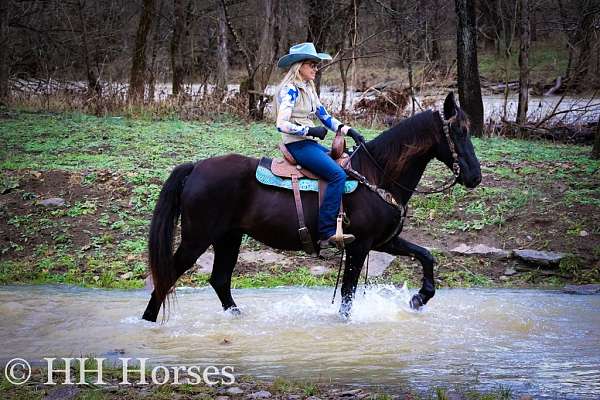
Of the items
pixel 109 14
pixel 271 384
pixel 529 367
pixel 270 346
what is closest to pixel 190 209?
pixel 270 346

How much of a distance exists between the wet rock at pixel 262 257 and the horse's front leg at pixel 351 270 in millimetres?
2544

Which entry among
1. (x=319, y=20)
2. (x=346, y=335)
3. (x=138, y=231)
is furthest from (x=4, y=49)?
(x=346, y=335)

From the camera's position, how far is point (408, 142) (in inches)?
284

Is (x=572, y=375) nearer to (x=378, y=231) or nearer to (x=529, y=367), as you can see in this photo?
(x=529, y=367)

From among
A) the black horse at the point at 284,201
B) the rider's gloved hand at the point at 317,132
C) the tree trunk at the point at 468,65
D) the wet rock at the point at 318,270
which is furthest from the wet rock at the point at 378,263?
the tree trunk at the point at 468,65

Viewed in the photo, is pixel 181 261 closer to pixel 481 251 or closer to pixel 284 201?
pixel 284 201

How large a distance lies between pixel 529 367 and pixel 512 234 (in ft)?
15.0

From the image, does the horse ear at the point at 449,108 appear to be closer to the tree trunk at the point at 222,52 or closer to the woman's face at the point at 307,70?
the woman's face at the point at 307,70

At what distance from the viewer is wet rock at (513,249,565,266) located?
9297 mm

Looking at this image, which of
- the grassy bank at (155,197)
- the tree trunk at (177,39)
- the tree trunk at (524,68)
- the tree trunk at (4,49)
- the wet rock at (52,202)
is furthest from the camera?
the tree trunk at (177,39)

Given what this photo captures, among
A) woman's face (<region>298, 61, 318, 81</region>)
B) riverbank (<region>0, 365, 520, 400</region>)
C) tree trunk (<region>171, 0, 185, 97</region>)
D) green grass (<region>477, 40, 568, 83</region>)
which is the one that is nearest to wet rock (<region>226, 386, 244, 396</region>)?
riverbank (<region>0, 365, 520, 400</region>)

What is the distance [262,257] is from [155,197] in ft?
7.45

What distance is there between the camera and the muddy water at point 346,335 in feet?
18.4

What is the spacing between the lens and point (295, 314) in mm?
7504
